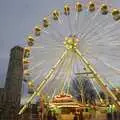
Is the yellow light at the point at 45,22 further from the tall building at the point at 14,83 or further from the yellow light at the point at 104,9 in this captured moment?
the tall building at the point at 14,83

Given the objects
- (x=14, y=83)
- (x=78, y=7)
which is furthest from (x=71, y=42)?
(x=14, y=83)

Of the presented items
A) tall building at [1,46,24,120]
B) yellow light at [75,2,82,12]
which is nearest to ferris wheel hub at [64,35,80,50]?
yellow light at [75,2,82,12]

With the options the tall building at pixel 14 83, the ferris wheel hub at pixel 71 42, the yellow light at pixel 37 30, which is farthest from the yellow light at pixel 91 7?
the tall building at pixel 14 83

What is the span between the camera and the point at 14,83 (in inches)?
2719

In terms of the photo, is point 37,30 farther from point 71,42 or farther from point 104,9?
point 104,9

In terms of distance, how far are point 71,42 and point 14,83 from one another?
52.7 meters

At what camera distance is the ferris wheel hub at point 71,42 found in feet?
58.2

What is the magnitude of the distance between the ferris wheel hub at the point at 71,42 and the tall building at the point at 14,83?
41367mm

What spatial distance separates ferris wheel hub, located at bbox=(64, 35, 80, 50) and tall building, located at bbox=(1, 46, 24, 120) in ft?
136

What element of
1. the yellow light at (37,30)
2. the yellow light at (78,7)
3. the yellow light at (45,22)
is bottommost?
the yellow light at (37,30)

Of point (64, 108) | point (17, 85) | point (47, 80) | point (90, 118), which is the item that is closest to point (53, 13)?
point (47, 80)

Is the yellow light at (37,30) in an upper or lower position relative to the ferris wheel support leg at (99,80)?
upper

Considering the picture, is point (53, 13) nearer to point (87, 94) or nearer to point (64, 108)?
point (64, 108)

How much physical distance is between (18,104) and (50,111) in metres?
43.7
